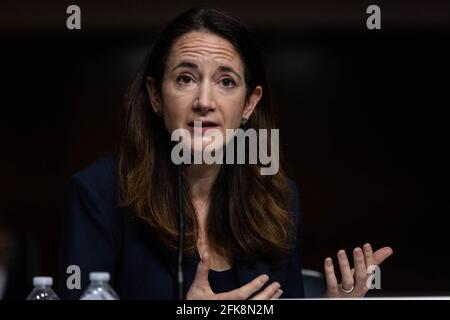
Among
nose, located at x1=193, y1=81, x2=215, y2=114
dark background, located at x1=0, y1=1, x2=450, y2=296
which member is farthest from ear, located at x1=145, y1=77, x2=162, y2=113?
dark background, located at x1=0, y1=1, x2=450, y2=296

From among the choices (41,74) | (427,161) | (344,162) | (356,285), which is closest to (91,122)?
(41,74)

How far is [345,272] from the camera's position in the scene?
66.5 inches

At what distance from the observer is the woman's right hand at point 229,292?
1530 mm

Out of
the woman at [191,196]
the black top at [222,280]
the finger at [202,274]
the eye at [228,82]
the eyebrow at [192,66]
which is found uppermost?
the eyebrow at [192,66]

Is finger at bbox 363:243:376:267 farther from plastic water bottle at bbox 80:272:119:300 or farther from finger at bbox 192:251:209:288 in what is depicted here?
plastic water bottle at bbox 80:272:119:300

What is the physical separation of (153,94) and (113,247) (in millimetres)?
368

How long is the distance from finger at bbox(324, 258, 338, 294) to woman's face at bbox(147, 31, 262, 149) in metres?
0.37

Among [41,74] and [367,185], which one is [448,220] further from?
[41,74]

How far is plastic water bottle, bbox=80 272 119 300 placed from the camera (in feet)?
4.83

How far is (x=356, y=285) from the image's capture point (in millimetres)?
1708

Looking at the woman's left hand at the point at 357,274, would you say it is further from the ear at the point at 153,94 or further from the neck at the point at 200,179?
the ear at the point at 153,94

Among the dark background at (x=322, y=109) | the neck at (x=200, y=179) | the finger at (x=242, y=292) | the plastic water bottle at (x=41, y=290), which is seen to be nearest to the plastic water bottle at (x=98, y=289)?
the plastic water bottle at (x=41, y=290)

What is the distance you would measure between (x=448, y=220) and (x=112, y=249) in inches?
46.0

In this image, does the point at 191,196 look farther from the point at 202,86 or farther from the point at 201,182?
the point at 202,86
